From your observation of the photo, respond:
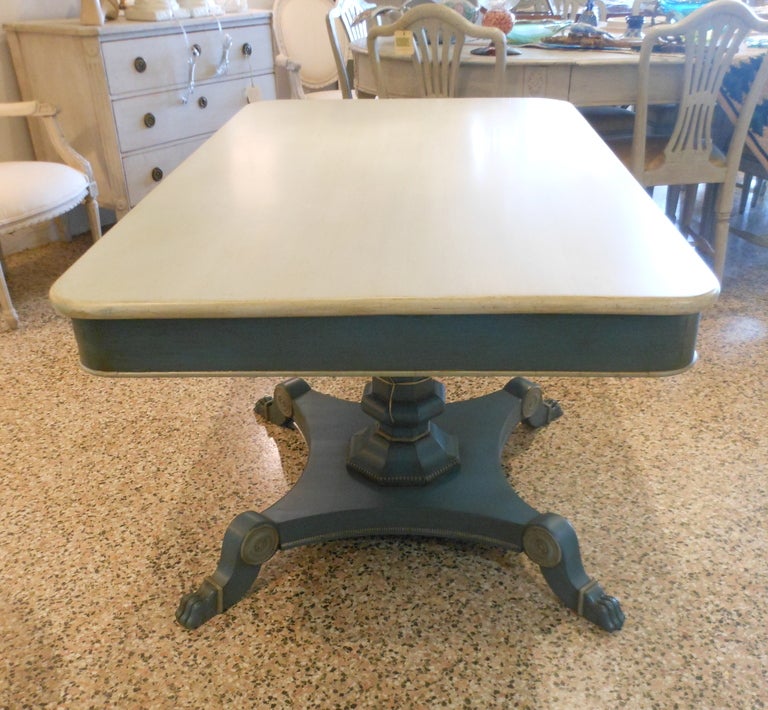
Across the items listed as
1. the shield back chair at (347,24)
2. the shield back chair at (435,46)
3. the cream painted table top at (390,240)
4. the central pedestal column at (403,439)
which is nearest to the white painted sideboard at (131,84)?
the shield back chair at (347,24)

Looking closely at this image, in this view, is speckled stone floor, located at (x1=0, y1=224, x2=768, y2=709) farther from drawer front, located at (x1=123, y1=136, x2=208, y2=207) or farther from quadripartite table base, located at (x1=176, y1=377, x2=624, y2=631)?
drawer front, located at (x1=123, y1=136, x2=208, y2=207)

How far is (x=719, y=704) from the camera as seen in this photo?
110cm

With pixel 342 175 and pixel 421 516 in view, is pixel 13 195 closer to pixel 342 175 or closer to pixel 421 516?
pixel 342 175

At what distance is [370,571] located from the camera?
53.4 inches

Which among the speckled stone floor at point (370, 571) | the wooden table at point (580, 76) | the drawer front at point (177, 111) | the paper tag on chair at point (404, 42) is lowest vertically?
the speckled stone floor at point (370, 571)

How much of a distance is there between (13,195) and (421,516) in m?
1.56

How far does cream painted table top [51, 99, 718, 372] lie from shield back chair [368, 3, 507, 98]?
0.97 m

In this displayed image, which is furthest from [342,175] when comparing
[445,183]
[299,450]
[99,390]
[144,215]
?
[99,390]

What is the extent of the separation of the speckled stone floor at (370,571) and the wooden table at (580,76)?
0.96 m

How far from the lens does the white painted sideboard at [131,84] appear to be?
2.52m

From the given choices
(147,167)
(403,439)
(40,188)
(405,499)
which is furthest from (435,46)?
(405,499)

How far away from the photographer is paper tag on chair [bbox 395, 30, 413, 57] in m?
2.25

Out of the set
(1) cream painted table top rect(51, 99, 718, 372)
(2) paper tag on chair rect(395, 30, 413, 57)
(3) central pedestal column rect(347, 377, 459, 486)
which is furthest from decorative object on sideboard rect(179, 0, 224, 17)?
(3) central pedestal column rect(347, 377, 459, 486)

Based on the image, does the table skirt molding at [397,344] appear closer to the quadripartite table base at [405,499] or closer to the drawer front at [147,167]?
the quadripartite table base at [405,499]
